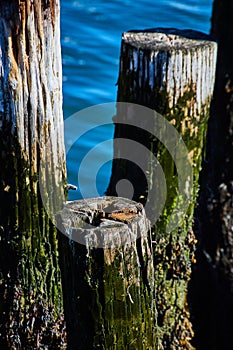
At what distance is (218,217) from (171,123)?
1019 millimetres

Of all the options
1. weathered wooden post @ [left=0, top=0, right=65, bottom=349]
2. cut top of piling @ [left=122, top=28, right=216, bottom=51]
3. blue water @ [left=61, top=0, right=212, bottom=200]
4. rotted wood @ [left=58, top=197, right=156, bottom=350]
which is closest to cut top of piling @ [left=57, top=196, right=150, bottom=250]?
rotted wood @ [left=58, top=197, right=156, bottom=350]

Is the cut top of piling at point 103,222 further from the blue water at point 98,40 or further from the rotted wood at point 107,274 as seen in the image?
the blue water at point 98,40

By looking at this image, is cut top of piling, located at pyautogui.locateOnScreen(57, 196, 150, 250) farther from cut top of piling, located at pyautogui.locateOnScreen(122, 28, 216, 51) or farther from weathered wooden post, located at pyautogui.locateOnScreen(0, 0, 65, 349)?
cut top of piling, located at pyautogui.locateOnScreen(122, 28, 216, 51)

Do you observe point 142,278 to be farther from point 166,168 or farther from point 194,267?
point 194,267

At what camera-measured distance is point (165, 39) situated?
404 centimetres

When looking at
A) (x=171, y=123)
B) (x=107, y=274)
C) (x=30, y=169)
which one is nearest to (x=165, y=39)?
(x=171, y=123)

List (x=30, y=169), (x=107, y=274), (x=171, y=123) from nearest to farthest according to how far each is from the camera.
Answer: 1. (x=107, y=274)
2. (x=30, y=169)
3. (x=171, y=123)

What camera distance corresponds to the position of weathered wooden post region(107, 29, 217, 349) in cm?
379

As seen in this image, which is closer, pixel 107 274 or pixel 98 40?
pixel 107 274

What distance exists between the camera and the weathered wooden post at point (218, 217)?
15.2 ft

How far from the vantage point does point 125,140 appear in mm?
4043

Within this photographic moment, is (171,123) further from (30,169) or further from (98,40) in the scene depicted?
(98,40)

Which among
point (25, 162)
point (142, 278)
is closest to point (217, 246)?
point (142, 278)

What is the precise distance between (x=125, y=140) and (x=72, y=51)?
6.36 m
